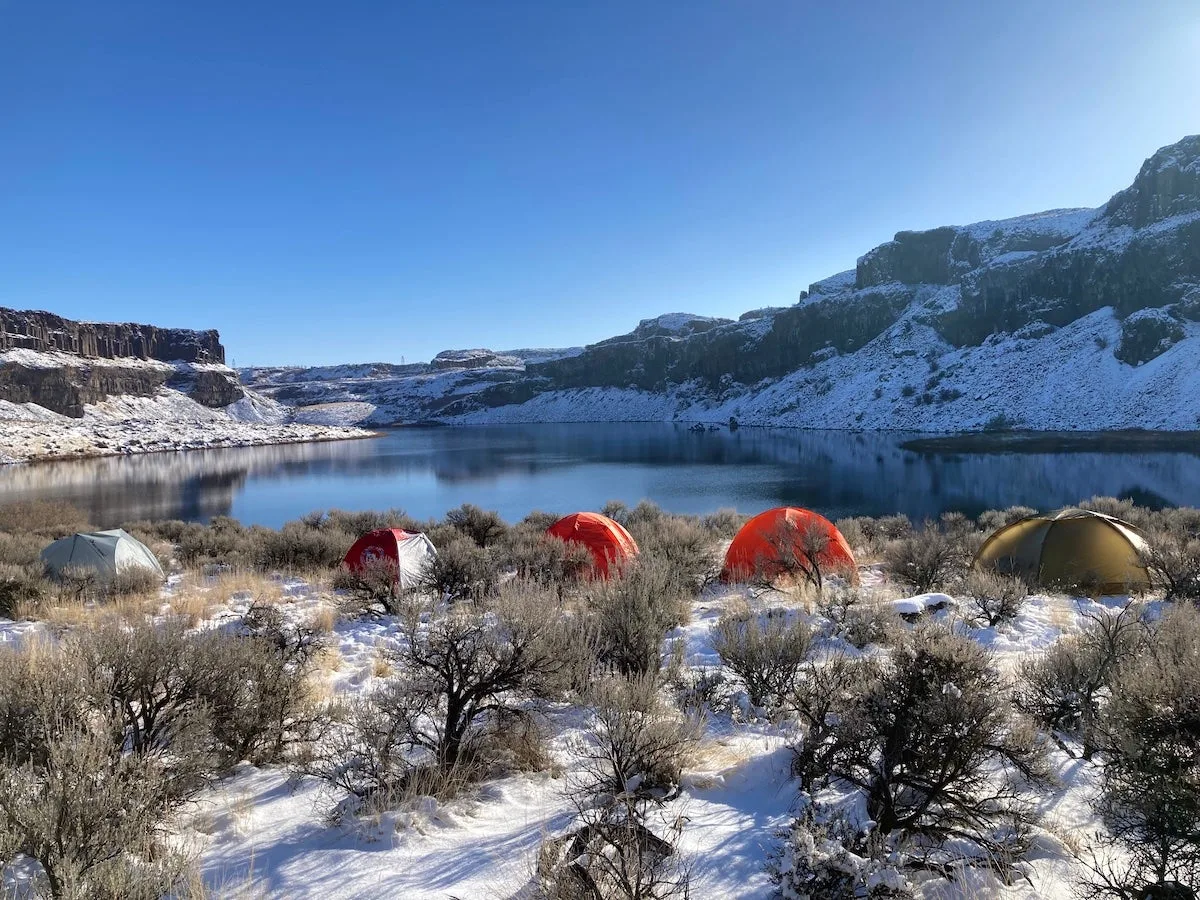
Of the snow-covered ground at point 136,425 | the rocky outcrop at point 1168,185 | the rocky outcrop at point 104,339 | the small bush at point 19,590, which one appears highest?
the rocky outcrop at point 1168,185

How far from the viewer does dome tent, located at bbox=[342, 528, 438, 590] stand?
10.0m

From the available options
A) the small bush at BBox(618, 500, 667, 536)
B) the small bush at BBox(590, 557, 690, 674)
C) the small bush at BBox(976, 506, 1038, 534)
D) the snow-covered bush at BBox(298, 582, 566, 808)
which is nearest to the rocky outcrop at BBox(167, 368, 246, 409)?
the small bush at BBox(618, 500, 667, 536)

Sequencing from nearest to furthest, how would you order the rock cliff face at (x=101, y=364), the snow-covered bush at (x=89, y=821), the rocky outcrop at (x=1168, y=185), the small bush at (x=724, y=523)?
the snow-covered bush at (x=89, y=821)
the small bush at (x=724, y=523)
the rock cliff face at (x=101, y=364)
the rocky outcrop at (x=1168, y=185)

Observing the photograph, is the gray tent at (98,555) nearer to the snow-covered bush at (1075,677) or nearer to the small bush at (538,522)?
the small bush at (538,522)

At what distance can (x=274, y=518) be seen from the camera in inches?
1004

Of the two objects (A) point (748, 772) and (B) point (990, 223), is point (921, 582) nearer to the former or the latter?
(A) point (748, 772)

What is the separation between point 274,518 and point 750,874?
1070 inches

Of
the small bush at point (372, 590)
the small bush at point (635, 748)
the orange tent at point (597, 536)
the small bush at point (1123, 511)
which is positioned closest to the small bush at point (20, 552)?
A: the small bush at point (372, 590)

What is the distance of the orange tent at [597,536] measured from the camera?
1062 centimetres

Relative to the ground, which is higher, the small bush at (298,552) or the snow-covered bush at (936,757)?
the snow-covered bush at (936,757)

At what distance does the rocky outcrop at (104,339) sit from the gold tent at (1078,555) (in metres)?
106

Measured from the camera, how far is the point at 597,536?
35.8 feet

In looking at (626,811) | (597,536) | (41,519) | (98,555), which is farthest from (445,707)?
(41,519)

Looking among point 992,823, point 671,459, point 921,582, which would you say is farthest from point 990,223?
point 992,823
